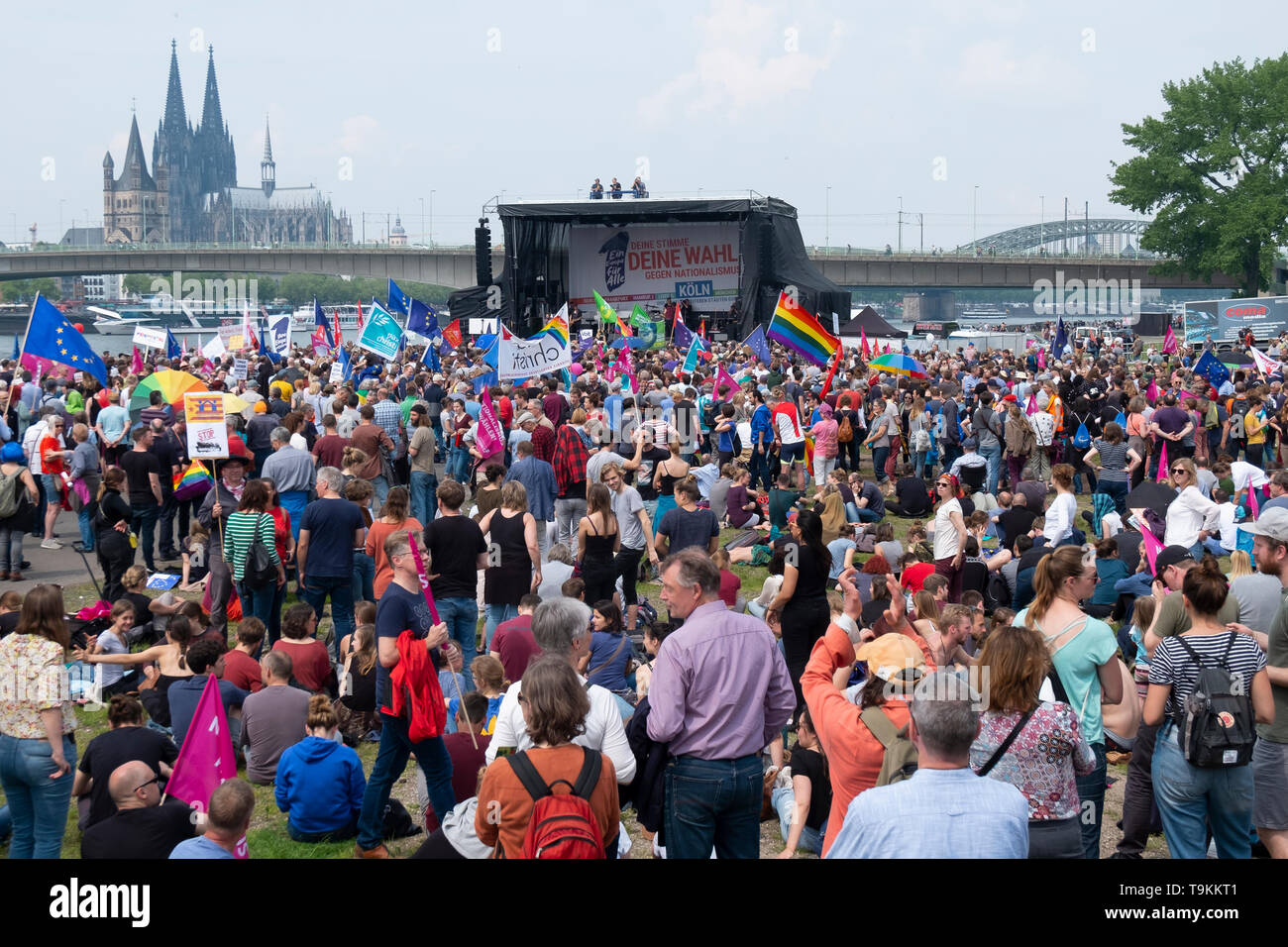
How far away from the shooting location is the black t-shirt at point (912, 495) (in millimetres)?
14109

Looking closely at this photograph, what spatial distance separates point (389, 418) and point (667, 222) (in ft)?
87.3

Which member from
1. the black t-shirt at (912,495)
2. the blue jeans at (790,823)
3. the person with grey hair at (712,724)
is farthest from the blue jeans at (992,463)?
the person with grey hair at (712,724)

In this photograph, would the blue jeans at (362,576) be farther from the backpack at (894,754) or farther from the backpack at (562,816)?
the backpack at (562,816)

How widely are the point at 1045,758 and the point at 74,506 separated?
35.3 feet

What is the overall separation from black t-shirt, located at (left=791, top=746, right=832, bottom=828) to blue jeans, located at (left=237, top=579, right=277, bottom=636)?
181 inches

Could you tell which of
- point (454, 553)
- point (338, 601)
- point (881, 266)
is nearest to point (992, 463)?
point (338, 601)

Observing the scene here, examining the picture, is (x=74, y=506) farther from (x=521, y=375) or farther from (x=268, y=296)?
(x=268, y=296)

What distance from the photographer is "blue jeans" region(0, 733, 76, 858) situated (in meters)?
5.45

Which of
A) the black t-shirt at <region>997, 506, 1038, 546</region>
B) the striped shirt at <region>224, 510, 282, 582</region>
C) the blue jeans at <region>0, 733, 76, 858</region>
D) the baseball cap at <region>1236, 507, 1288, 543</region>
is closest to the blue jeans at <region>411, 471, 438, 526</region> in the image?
the striped shirt at <region>224, 510, 282, 582</region>

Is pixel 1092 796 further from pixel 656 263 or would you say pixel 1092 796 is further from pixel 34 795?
pixel 656 263

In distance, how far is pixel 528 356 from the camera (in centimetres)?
1461

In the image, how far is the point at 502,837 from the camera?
3850 millimetres

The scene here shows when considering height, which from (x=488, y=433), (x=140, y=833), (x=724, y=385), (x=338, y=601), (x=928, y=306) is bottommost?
(x=140, y=833)

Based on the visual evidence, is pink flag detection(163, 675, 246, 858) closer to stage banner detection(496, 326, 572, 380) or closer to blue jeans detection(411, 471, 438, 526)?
blue jeans detection(411, 471, 438, 526)
